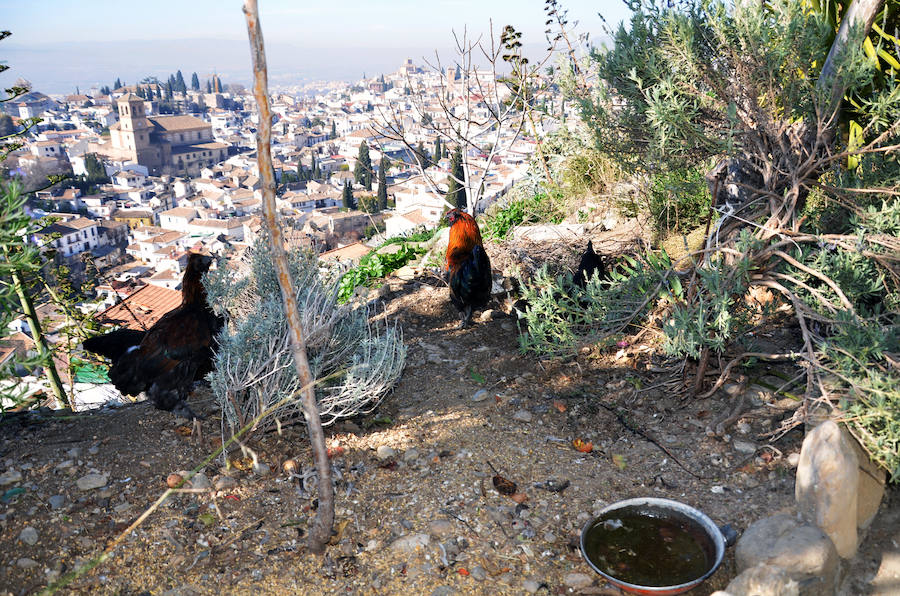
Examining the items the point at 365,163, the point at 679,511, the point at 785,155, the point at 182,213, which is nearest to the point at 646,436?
the point at 679,511

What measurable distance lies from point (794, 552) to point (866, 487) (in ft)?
2.26

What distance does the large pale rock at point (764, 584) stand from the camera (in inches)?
93.2

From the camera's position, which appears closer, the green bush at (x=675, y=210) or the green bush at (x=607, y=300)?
the green bush at (x=607, y=300)

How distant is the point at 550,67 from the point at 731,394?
18.2ft

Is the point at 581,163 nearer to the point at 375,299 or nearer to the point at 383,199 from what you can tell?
the point at 375,299

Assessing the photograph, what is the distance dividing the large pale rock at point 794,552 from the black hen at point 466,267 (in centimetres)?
312

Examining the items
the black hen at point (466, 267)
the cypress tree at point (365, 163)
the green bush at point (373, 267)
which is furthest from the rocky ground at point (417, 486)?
the cypress tree at point (365, 163)

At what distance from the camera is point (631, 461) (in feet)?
11.5

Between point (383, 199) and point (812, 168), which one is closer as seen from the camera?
point (812, 168)

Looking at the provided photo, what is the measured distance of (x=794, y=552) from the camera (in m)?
2.53

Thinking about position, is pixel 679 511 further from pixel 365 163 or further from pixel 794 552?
pixel 365 163

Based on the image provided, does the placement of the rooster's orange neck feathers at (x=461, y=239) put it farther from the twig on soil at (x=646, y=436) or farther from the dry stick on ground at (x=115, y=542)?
the dry stick on ground at (x=115, y=542)

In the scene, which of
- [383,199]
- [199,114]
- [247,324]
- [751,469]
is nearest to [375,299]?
[247,324]

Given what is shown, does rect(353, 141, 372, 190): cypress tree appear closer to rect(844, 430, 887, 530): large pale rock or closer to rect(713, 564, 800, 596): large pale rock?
rect(844, 430, 887, 530): large pale rock
